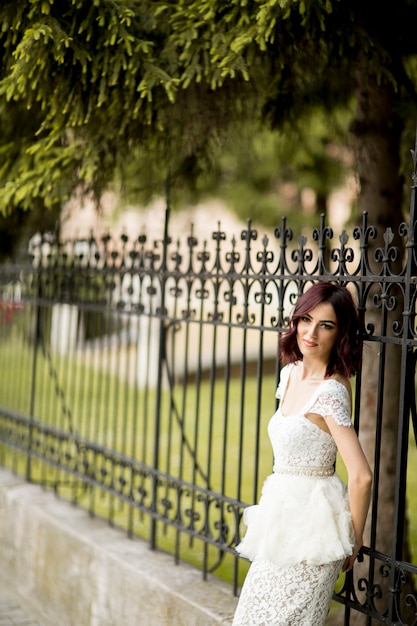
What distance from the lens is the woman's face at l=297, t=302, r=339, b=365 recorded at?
3150 mm

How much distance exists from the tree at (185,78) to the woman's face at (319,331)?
1255 millimetres

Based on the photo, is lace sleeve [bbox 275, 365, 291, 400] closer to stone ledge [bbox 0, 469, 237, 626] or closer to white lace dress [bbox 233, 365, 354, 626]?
white lace dress [bbox 233, 365, 354, 626]

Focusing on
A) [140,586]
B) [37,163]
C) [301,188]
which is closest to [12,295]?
[37,163]

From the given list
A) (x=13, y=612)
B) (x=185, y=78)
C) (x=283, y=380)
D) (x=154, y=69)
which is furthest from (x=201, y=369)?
(x=283, y=380)

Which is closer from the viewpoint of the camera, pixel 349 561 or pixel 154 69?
pixel 349 561

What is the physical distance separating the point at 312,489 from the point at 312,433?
21 centimetres

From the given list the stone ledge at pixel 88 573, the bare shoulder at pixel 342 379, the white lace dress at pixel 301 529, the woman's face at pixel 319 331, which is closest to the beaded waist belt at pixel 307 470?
the white lace dress at pixel 301 529

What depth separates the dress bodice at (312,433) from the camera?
3.00 m

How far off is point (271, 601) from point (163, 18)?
2.84m

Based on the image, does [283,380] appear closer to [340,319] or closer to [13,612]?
[340,319]

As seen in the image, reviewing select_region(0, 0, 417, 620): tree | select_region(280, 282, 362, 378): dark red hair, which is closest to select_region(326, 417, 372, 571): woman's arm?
select_region(280, 282, 362, 378): dark red hair

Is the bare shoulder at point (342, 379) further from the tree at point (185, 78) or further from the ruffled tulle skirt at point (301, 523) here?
the tree at point (185, 78)

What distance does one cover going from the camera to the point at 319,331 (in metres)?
3.16

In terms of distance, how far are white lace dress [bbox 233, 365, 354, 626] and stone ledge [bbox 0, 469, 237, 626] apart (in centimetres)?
105
